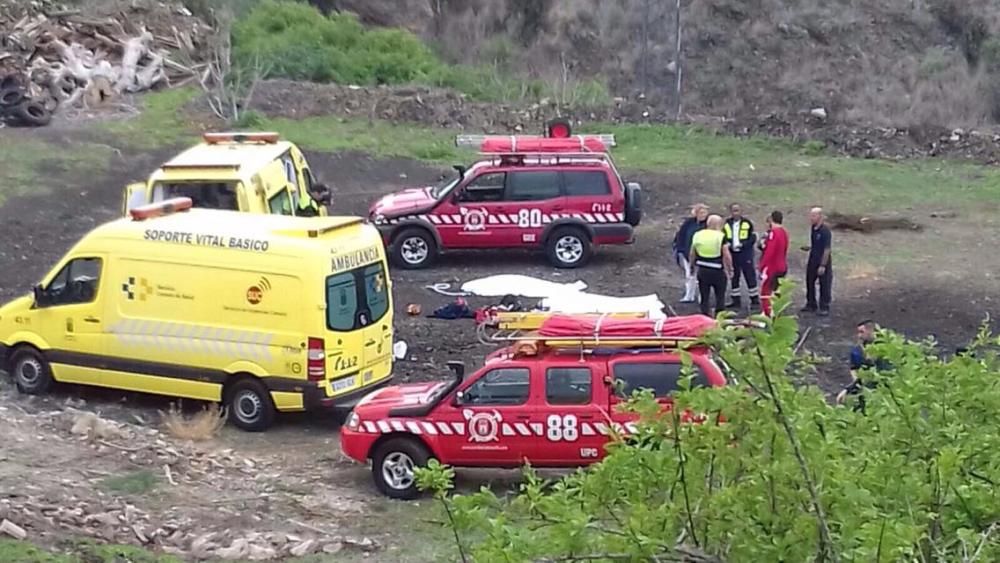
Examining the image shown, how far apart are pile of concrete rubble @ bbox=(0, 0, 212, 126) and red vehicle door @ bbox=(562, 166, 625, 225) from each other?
41.8 ft

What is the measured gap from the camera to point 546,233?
69.4 ft

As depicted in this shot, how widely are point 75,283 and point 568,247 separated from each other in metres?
7.87

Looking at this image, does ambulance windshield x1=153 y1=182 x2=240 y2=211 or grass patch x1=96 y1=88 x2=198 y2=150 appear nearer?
ambulance windshield x1=153 y1=182 x2=240 y2=211

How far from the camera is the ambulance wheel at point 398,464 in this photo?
42.5 ft

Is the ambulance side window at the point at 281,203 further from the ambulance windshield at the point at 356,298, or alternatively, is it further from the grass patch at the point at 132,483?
the grass patch at the point at 132,483

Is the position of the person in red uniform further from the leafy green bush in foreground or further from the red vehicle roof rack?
the leafy green bush in foreground

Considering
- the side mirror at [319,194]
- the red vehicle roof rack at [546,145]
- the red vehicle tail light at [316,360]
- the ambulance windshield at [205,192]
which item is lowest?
the red vehicle tail light at [316,360]

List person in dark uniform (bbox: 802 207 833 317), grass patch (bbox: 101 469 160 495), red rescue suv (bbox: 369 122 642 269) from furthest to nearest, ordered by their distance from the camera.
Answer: red rescue suv (bbox: 369 122 642 269)
person in dark uniform (bbox: 802 207 833 317)
grass patch (bbox: 101 469 160 495)

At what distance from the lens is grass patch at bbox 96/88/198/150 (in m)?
29.1

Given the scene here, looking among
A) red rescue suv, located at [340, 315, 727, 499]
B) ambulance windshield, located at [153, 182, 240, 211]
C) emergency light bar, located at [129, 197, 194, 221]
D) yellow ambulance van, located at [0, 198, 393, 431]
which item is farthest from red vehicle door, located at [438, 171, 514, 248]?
red rescue suv, located at [340, 315, 727, 499]

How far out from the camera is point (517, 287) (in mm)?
19906

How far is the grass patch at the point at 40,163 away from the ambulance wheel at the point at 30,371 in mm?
9654

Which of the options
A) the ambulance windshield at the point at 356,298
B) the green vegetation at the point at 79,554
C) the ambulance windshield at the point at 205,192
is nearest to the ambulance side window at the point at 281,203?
the ambulance windshield at the point at 205,192

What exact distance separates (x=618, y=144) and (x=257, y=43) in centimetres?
993
